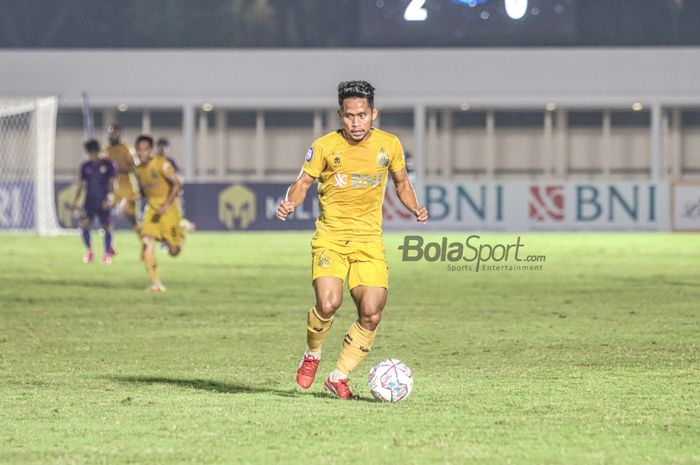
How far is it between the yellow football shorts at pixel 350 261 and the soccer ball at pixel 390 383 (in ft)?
1.93

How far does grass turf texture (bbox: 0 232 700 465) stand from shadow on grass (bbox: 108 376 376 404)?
0.02 metres

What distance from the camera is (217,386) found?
9.61 metres

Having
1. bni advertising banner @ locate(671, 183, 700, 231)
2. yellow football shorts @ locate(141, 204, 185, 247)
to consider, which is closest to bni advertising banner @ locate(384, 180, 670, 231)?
bni advertising banner @ locate(671, 183, 700, 231)

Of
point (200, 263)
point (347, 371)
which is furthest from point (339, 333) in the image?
point (200, 263)

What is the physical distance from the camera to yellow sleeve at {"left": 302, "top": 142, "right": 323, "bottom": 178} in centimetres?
888

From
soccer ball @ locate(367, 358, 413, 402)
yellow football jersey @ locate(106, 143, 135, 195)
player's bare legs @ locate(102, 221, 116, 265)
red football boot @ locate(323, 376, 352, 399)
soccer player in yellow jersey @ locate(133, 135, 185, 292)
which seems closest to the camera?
soccer ball @ locate(367, 358, 413, 402)

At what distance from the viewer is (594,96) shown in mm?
44562

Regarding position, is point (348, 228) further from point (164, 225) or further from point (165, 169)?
point (165, 169)

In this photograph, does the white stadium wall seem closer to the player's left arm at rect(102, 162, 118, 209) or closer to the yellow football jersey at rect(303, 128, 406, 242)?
the player's left arm at rect(102, 162, 118, 209)

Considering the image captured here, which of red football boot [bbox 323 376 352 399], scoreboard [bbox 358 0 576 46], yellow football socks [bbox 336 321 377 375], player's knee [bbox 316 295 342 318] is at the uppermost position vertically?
scoreboard [bbox 358 0 576 46]

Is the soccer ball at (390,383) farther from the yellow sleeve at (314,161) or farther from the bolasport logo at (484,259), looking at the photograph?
the bolasport logo at (484,259)

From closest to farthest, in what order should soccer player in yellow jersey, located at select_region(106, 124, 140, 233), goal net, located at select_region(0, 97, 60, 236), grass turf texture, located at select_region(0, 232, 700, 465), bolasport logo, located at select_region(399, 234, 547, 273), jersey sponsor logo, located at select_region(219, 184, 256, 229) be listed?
grass turf texture, located at select_region(0, 232, 700, 465)
bolasport logo, located at select_region(399, 234, 547, 273)
soccer player in yellow jersey, located at select_region(106, 124, 140, 233)
goal net, located at select_region(0, 97, 60, 236)
jersey sponsor logo, located at select_region(219, 184, 256, 229)

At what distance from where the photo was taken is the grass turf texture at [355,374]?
23.4 feet

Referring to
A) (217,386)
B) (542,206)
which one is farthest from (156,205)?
(542,206)
